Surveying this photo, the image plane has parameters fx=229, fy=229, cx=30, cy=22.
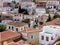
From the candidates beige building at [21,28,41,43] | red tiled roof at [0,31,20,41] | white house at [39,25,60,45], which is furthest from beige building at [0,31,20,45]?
white house at [39,25,60,45]

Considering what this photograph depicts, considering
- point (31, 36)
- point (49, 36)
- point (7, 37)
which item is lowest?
point (31, 36)

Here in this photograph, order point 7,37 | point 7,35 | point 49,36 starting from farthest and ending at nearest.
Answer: point 7,35 < point 7,37 < point 49,36

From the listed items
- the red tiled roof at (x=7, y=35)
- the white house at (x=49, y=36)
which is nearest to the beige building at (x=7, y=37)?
the red tiled roof at (x=7, y=35)

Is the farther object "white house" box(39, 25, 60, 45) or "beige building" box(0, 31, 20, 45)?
"beige building" box(0, 31, 20, 45)

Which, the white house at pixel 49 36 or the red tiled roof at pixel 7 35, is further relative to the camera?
the red tiled roof at pixel 7 35

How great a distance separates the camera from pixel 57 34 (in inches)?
699

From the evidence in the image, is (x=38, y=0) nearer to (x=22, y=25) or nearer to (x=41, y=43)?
(x=22, y=25)

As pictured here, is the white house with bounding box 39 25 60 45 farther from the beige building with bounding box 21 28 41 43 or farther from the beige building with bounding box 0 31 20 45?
the beige building with bounding box 0 31 20 45

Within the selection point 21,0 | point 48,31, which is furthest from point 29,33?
point 21,0

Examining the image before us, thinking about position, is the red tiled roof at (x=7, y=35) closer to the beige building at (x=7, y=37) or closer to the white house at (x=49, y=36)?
the beige building at (x=7, y=37)

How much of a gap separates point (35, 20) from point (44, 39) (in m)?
15.0

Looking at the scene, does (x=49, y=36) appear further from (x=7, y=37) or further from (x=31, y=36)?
(x=7, y=37)

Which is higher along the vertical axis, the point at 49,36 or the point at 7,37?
the point at 49,36

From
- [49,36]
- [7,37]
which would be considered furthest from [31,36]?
[49,36]
